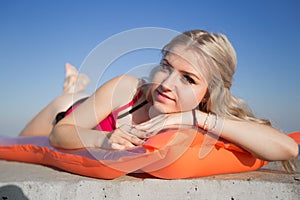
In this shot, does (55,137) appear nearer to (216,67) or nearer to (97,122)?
(97,122)

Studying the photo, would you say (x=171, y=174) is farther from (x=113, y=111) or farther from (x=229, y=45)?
(x=229, y=45)

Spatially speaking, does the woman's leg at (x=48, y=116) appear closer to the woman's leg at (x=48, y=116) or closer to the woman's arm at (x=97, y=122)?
the woman's leg at (x=48, y=116)

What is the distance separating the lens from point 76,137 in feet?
6.55

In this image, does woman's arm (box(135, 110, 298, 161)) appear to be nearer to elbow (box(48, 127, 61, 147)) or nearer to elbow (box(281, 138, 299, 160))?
elbow (box(281, 138, 299, 160))

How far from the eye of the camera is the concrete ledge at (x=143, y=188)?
1739 millimetres

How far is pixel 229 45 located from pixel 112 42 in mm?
757

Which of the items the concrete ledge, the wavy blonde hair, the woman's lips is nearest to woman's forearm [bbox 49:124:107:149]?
the concrete ledge

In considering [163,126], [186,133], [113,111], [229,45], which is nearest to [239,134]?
[186,133]

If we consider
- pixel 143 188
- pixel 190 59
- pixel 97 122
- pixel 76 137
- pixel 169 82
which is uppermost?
pixel 190 59

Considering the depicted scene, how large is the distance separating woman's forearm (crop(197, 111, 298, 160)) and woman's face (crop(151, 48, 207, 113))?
25 cm

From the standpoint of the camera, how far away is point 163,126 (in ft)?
6.26

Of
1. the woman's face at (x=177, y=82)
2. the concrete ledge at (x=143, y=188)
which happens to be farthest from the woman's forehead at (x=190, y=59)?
the concrete ledge at (x=143, y=188)

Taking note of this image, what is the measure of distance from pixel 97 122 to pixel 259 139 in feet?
3.13

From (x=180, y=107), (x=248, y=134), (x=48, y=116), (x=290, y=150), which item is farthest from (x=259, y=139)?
(x=48, y=116)
